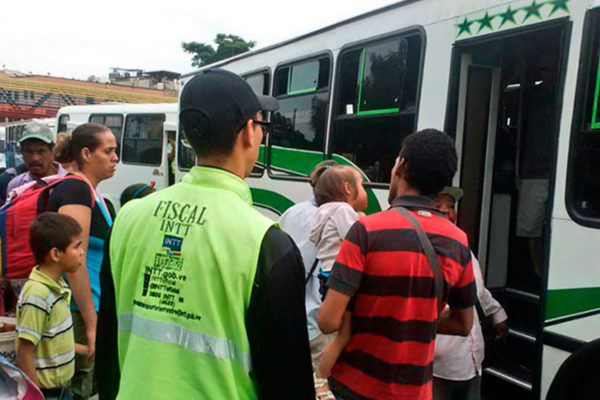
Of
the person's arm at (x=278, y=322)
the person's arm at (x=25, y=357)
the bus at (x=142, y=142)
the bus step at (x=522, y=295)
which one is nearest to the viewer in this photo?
the person's arm at (x=278, y=322)

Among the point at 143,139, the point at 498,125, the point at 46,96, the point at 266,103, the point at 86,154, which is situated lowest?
the point at 86,154

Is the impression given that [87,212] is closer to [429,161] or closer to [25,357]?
[25,357]

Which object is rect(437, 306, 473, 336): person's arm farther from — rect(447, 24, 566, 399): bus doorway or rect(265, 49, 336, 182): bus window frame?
Result: rect(265, 49, 336, 182): bus window frame

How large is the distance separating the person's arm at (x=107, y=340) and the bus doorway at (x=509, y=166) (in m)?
2.98

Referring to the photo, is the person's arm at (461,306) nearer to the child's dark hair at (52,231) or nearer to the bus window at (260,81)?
the child's dark hair at (52,231)

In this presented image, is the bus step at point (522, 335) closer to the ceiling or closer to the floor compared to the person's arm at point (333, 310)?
closer to the floor

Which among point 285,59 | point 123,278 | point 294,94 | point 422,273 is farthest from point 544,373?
point 285,59

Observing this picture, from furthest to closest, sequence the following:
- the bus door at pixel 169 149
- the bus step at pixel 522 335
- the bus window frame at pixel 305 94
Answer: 1. the bus door at pixel 169 149
2. the bus window frame at pixel 305 94
3. the bus step at pixel 522 335

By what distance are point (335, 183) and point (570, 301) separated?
1616mm

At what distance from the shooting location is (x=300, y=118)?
599 cm

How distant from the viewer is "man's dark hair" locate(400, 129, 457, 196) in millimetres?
2047

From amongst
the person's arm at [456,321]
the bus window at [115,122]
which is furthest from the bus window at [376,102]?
the bus window at [115,122]

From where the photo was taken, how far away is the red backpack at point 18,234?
3014mm

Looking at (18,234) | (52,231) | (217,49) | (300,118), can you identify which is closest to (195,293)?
(52,231)
